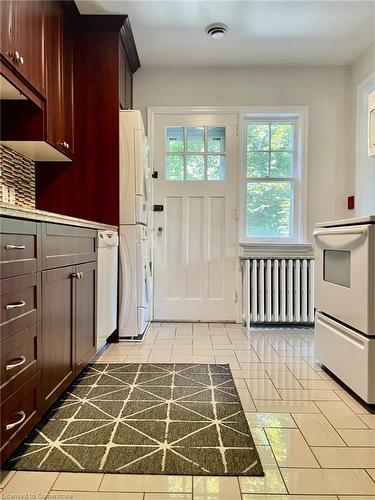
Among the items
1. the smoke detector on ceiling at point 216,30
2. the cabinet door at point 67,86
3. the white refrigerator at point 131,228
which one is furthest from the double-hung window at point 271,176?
the cabinet door at point 67,86

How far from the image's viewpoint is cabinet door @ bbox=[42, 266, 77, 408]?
150cm

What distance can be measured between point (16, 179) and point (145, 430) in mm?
1978

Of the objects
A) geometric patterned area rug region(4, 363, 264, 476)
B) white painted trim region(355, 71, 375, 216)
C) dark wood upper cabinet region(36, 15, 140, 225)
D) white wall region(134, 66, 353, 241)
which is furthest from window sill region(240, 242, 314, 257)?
geometric patterned area rug region(4, 363, 264, 476)

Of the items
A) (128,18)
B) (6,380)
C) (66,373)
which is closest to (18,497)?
(6,380)

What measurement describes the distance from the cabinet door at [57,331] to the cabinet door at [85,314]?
97mm

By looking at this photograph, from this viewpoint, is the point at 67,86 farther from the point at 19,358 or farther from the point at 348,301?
the point at 348,301

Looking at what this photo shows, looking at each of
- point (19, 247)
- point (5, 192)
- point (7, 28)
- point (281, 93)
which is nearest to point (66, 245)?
point (19, 247)

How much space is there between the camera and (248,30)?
2.99m

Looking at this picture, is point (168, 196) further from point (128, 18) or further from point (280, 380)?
point (280, 380)

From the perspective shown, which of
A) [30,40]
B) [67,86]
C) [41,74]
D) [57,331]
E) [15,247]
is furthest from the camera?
[67,86]

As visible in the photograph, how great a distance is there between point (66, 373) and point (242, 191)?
2.46 m

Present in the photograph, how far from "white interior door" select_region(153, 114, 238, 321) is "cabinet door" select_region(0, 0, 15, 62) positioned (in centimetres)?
179

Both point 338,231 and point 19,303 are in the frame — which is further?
point 338,231

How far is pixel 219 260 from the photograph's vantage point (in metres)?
3.65
